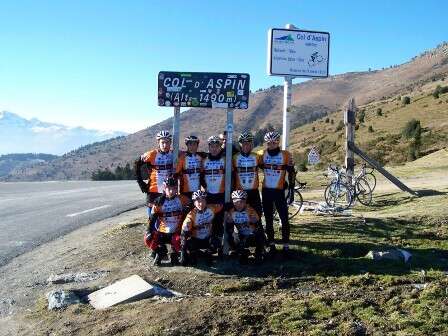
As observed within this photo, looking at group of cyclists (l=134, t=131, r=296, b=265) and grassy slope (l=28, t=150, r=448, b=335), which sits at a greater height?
group of cyclists (l=134, t=131, r=296, b=265)

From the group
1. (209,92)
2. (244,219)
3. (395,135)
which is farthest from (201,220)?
(395,135)

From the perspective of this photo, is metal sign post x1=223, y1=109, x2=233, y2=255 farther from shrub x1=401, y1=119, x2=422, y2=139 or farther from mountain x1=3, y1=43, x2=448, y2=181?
mountain x1=3, y1=43, x2=448, y2=181

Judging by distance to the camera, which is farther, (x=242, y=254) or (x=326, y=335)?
(x=242, y=254)

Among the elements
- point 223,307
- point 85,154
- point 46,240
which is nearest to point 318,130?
point 46,240

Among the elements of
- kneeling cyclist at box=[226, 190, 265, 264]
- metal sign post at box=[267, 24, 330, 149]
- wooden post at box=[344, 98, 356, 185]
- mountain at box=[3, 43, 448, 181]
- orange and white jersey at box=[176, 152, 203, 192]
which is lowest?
kneeling cyclist at box=[226, 190, 265, 264]

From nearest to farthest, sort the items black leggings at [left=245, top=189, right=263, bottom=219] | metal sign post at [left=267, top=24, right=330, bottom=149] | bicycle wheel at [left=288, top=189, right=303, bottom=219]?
black leggings at [left=245, top=189, right=263, bottom=219]
metal sign post at [left=267, top=24, right=330, bottom=149]
bicycle wheel at [left=288, top=189, right=303, bottom=219]

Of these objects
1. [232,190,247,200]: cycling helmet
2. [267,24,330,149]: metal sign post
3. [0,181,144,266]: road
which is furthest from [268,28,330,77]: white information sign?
[0,181,144,266]: road

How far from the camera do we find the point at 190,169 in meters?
8.58

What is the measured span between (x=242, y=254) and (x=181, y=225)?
3.42ft

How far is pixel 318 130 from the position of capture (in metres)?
64.5

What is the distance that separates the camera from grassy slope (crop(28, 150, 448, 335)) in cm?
563

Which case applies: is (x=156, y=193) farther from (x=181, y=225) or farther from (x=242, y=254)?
(x=242, y=254)

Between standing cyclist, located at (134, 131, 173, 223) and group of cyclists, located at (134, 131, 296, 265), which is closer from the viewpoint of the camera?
group of cyclists, located at (134, 131, 296, 265)

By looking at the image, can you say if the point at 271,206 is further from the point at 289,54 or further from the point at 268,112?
the point at 268,112
